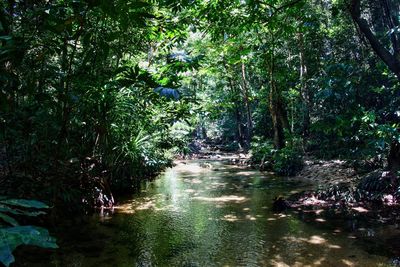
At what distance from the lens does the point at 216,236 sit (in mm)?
5375

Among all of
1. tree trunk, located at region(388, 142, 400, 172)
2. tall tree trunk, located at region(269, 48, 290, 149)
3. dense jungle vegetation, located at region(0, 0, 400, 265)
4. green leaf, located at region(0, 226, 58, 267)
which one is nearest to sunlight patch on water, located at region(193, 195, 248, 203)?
dense jungle vegetation, located at region(0, 0, 400, 265)

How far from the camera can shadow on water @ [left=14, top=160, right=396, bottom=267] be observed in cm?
438

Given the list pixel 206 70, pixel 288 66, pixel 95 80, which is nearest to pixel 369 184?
pixel 95 80

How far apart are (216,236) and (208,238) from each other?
152 mm

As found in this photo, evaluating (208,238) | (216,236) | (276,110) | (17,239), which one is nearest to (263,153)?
(276,110)

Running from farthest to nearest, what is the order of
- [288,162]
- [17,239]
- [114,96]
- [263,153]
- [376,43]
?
[263,153] < [288,162] < [114,96] < [376,43] < [17,239]

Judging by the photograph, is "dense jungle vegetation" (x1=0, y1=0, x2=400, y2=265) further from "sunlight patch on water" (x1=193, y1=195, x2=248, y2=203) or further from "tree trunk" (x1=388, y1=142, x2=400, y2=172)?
"sunlight patch on water" (x1=193, y1=195, x2=248, y2=203)

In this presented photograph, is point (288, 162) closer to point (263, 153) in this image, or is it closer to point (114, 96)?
point (263, 153)

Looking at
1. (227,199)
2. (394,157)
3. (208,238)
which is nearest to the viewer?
(208,238)

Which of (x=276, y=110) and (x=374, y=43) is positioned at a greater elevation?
(x=374, y=43)

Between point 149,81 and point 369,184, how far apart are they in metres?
6.19

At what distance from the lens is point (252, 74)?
2123 centimetres

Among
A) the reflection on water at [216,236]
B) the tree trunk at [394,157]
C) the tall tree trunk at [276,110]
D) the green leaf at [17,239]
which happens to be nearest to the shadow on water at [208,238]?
the reflection on water at [216,236]

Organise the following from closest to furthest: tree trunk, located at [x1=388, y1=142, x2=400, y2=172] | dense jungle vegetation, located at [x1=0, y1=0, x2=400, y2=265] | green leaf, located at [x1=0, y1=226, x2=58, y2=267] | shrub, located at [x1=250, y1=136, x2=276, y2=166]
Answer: green leaf, located at [x1=0, y1=226, x2=58, y2=267], dense jungle vegetation, located at [x1=0, y1=0, x2=400, y2=265], tree trunk, located at [x1=388, y1=142, x2=400, y2=172], shrub, located at [x1=250, y1=136, x2=276, y2=166]
